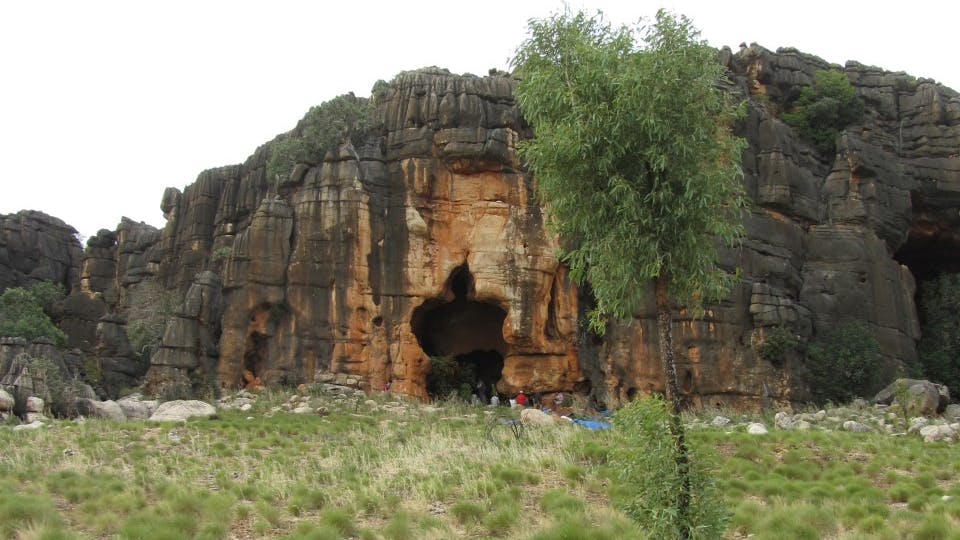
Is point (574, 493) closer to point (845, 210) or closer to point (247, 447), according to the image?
point (247, 447)

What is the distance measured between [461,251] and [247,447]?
49.1ft

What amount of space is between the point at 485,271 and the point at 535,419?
30.6 feet

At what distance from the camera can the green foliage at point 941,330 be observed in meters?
40.1

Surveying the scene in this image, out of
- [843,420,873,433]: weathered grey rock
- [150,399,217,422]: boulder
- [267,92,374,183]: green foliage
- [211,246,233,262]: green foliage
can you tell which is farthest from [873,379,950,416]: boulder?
[211,246,233,262]: green foliage

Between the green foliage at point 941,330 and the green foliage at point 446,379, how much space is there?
20391 mm

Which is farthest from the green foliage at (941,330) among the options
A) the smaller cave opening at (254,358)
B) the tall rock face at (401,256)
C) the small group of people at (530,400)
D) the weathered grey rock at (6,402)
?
the weathered grey rock at (6,402)

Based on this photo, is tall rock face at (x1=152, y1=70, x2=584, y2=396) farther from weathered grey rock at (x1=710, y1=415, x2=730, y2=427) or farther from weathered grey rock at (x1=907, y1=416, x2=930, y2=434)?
weathered grey rock at (x1=907, y1=416, x2=930, y2=434)

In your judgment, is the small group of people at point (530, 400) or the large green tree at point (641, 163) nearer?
the large green tree at point (641, 163)

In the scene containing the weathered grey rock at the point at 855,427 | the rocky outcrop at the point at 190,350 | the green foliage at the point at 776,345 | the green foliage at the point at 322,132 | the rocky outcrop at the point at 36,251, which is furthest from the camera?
the rocky outcrop at the point at 36,251

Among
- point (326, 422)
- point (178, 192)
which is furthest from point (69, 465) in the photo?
point (178, 192)

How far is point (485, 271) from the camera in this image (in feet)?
113

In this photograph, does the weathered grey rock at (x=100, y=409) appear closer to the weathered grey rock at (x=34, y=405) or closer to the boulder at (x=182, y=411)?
the boulder at (x=182, y=411)

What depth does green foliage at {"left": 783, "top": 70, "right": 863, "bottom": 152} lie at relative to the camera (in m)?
41.2

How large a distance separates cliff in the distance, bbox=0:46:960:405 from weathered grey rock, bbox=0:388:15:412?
6.41 m
